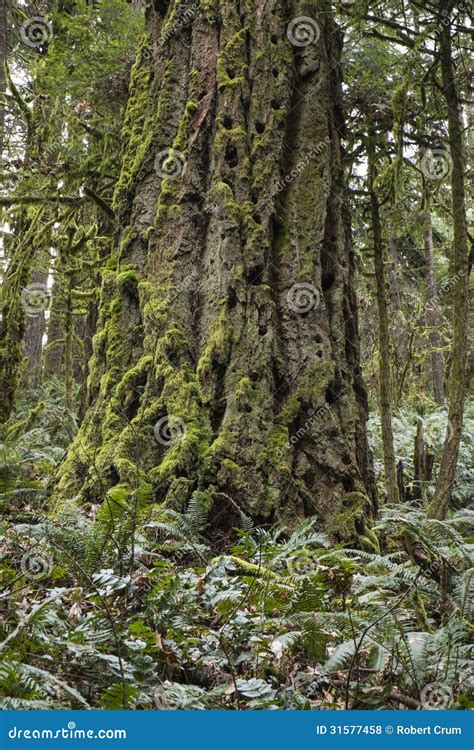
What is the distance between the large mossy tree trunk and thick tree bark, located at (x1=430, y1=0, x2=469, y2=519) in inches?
24.9

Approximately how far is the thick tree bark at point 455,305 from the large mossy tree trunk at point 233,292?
633mm

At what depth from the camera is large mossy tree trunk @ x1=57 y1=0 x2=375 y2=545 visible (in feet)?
15.8

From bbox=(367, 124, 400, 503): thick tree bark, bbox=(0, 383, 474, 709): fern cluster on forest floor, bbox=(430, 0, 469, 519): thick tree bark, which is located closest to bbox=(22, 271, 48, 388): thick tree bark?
bbox=(367, 124, 400, 503): thick tree bark

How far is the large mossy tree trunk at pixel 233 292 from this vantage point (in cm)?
482

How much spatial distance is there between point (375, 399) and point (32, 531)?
11.8m

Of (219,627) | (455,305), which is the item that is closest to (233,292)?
(455,305)

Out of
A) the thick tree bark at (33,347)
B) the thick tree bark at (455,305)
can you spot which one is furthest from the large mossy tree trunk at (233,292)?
the thick tree bark at (33,347)

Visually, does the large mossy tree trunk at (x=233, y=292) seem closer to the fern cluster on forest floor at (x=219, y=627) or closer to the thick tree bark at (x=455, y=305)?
the thick tree bark at (x=455, y=305)

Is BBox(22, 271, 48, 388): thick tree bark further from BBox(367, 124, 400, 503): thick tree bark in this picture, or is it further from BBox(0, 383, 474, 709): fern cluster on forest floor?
BBox(0, 383, 474, 709): fern cluster on forest floor

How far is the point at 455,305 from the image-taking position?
18.5 ft

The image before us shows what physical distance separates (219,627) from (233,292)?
281 centimetres

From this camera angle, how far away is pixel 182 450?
474 cm

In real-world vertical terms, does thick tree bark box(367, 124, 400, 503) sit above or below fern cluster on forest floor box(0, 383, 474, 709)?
above

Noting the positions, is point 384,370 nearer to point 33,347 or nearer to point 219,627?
point 219,627
